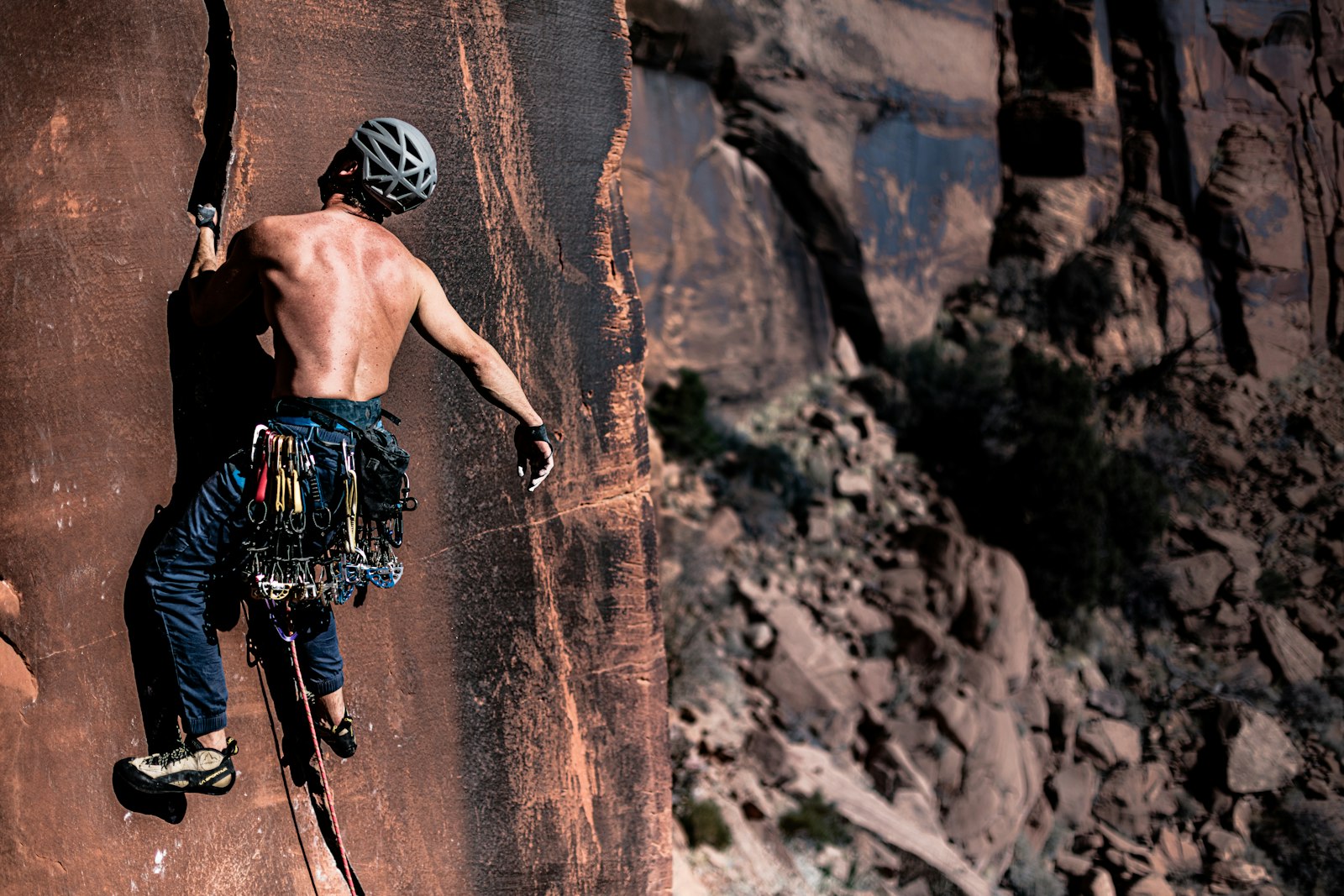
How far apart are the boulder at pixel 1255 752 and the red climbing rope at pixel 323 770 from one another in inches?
329

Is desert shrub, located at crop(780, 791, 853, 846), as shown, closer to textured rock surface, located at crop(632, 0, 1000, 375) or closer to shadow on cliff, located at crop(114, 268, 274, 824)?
shadow on cliff, located at crop(114, 268, 274, 824)

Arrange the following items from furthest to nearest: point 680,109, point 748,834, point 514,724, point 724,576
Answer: point 680,109
point 724,576
point 748,834
point 514,724

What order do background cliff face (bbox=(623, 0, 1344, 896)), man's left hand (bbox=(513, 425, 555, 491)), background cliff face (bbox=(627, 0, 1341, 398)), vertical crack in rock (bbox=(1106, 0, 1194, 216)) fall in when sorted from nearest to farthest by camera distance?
man's left hand (bbox=(513, 425, 555, 491)), background cliff face (bbox=(623, 0, 1344, 896)), background cliff face (bbox=(627, 0, 1341, 398)), vertical crack in rock (bbox=(1106, 0, 1194, 216))

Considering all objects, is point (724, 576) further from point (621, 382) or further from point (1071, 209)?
point (1071, 209)

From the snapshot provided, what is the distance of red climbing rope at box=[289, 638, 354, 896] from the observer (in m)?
2.97

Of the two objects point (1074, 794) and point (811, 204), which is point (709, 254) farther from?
point (1074, 794)

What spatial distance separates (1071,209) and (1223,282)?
2074 mm

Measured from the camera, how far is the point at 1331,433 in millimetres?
12055

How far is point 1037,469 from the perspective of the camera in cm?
1047

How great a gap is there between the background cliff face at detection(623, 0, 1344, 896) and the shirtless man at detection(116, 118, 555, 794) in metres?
3.44

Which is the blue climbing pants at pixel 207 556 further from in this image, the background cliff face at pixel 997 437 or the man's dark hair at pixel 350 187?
the background cliff face at pixel 997 437

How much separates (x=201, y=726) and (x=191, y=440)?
79 cm

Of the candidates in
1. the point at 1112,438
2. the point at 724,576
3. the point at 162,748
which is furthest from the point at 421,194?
the point at 1112,438

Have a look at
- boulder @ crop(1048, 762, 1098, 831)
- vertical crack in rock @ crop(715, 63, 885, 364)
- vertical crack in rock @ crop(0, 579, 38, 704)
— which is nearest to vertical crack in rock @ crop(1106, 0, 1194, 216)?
vertical crack in rock @ crop(715, 63, 885, 364)
